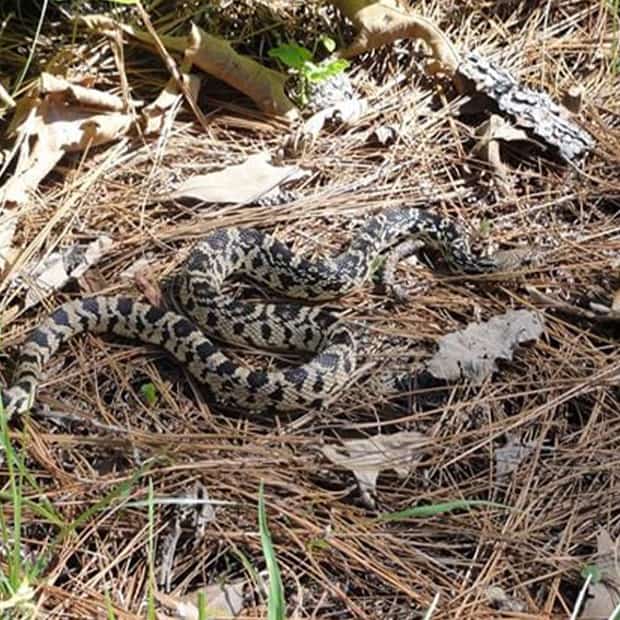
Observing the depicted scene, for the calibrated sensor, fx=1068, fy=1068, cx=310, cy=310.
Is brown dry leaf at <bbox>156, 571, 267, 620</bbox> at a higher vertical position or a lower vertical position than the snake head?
lower

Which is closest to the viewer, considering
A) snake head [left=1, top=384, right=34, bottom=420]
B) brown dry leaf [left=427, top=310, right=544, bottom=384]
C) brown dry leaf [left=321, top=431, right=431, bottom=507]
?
brown dry leaf [left=321, top=431, right=431, bottom=507]

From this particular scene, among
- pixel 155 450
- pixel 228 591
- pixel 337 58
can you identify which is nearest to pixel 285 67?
pixel 337 58

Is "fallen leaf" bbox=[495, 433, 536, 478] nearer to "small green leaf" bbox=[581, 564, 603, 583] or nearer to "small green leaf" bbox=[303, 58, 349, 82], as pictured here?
"small green leaf" bbox=[581, 564, 603, 583]

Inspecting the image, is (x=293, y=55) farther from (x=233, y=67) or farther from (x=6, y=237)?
(x=6, y=237)

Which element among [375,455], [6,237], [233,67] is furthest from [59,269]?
[375,455]

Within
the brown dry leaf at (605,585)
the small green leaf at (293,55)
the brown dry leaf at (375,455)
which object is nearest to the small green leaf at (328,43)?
the small green leaf at (293,55)

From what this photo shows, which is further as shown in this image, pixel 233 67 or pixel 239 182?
pixel 233 67

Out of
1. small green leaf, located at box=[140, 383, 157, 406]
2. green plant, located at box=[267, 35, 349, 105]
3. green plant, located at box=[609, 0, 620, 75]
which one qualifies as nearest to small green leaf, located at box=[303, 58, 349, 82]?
green plant, located at box=[267, 35, 349, 105]
